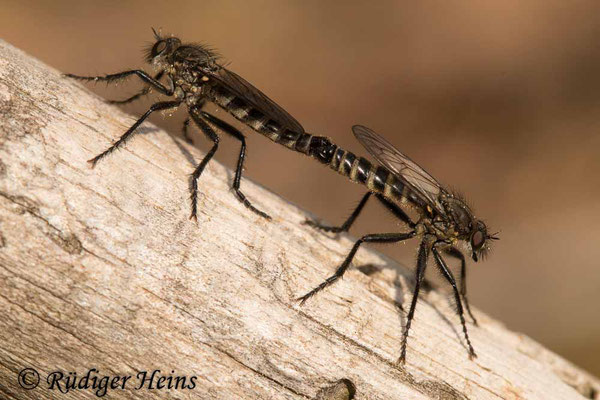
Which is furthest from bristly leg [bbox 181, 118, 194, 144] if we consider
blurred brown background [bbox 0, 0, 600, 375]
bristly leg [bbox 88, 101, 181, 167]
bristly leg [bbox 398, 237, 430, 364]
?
blurred brown background [bbox 0, 0, 600, 375]

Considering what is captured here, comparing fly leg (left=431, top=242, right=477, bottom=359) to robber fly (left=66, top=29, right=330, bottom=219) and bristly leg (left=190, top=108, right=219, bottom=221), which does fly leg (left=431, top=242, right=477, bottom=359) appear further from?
bristly leg (left=190, top=108, right=219, bottom=221)

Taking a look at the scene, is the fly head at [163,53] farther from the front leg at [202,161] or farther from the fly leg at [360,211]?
the fly leg at [360,211]

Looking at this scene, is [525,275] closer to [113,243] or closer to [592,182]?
[592,182]

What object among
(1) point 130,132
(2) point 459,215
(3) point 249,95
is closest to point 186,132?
(3) point 249,95

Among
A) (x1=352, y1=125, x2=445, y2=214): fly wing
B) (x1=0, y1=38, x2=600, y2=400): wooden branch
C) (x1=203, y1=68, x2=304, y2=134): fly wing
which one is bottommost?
(x1=0, y1=38, x2=600, y2=400): wooden branch

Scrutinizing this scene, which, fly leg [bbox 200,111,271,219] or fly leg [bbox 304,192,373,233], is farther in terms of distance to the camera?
fly leg [bbox 304,192,373,233]

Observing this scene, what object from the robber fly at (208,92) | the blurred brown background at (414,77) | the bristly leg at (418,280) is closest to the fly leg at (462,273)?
the bristly leg at (418,280)
